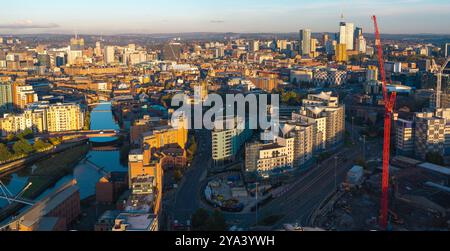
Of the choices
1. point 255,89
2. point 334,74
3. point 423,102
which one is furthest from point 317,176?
point 334,74

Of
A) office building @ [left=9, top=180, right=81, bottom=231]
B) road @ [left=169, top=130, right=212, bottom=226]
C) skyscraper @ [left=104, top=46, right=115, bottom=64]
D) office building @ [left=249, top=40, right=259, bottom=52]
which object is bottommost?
road @ [left=169, top=130, right=212, bottom=226]

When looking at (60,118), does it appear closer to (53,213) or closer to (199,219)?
(53,213)

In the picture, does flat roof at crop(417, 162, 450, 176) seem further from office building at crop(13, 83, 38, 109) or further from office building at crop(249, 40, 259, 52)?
office building at crop(249, 40, 259, 52)

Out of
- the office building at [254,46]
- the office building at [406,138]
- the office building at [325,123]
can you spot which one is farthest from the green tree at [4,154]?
the office building at [254,46]

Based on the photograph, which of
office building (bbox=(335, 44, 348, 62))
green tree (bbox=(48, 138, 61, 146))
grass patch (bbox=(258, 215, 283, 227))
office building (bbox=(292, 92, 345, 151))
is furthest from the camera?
office building (bbox=(335, 44, 348, 62))

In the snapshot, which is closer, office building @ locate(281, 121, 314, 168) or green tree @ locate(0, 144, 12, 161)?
office building @ locate(281, 121, 314, 168)

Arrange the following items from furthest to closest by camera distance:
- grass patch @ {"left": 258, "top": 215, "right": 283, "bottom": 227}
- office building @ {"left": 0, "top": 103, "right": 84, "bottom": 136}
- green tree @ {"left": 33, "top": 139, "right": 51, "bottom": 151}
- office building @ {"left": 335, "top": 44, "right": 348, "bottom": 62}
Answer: office building @ {"left": 335, "top": 44, "right": 348, "bottom": 62} → office building @ {"left": 0, "top": 103, "right": 84, "bottom": 136} → green tree @ {"left": 33, "top": 139, "right": 51, "bottom": 151} → grass patch @ {"left": 258, "top": 215, "right": 283, "bottom": 227}

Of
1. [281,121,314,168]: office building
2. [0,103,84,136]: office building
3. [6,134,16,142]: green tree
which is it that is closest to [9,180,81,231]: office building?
[281,121,314,168]: office building

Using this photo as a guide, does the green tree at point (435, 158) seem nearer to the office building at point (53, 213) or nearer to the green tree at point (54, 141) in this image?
the office building at point (53, 213)
